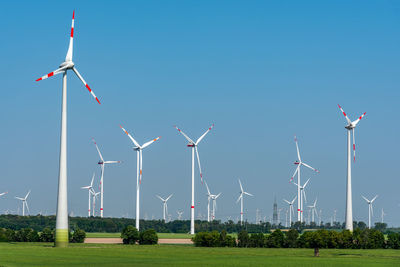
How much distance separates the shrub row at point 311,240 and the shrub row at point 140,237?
23.9ft

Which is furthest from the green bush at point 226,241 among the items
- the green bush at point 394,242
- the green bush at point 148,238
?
the green bush at point 394,242

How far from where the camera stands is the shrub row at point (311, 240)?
118625mm

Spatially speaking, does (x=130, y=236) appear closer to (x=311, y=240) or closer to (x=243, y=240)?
(x=243, y=240)

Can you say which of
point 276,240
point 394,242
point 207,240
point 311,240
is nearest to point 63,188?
point 207,240

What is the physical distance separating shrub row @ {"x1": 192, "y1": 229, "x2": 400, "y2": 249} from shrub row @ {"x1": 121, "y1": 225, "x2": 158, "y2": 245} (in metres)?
7.29

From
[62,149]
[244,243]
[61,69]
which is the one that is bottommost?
[244,243]

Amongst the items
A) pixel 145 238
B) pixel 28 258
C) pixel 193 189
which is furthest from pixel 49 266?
pixel 193 189

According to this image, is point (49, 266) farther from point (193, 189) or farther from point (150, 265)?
point (193, 189)

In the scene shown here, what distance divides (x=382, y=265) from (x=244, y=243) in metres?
48.7

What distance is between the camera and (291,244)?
12019cm

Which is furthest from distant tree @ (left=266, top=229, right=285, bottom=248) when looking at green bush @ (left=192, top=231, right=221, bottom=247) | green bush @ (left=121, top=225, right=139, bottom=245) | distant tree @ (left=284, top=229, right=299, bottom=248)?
green bush @ (left=121, top=225, right=139, bottom=245)

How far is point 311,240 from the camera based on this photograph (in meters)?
119

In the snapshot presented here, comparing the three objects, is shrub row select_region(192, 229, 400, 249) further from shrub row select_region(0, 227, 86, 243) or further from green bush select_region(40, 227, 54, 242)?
green bush select_region(40, 227, 54, 242)

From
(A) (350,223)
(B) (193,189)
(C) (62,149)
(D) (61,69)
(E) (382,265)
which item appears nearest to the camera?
(E) (382,265)
